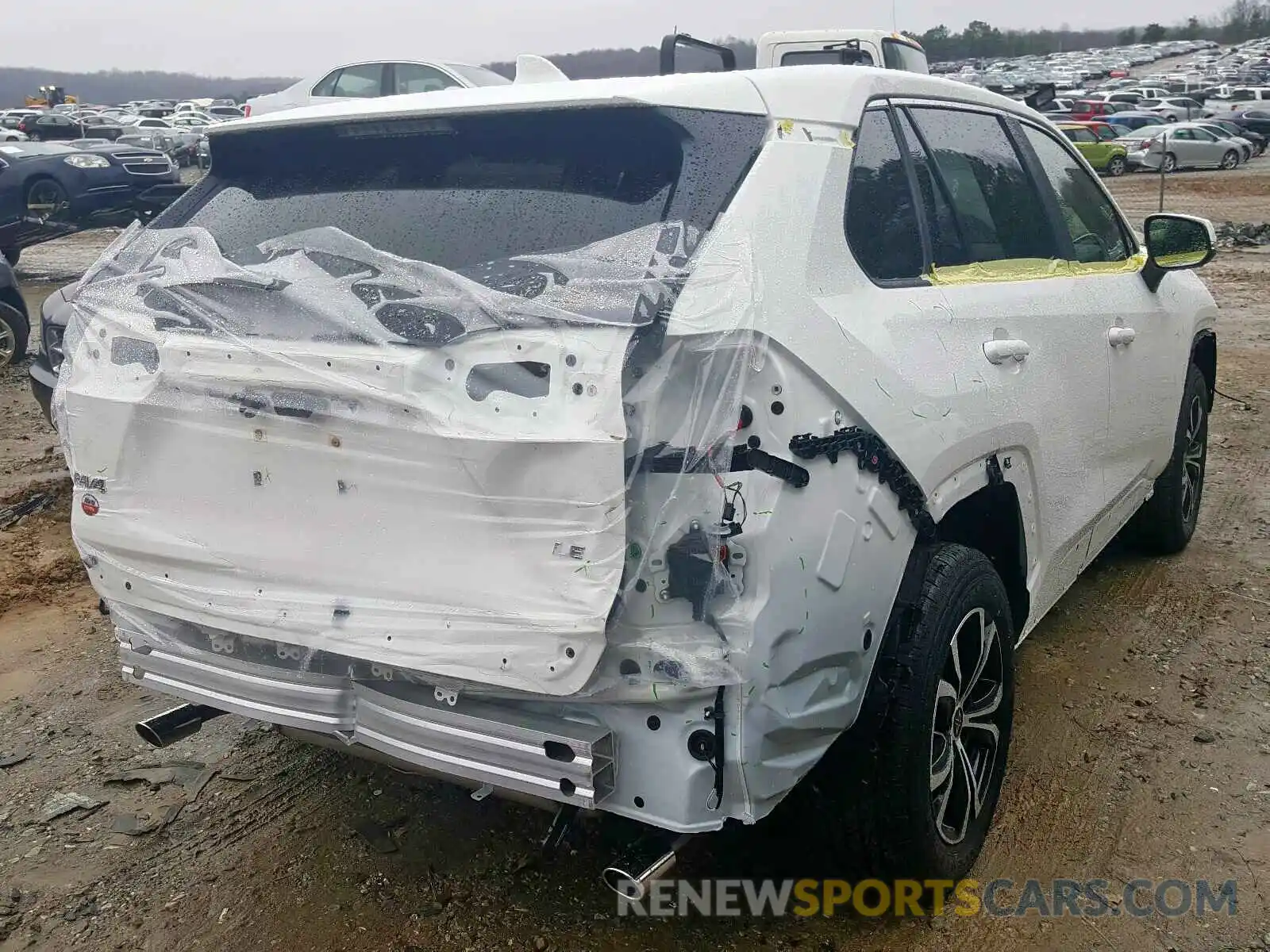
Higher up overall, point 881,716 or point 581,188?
point 581,188

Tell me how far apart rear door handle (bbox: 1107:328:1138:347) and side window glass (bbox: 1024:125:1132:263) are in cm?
26

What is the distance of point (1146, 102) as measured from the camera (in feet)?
139

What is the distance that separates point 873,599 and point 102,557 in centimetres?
180

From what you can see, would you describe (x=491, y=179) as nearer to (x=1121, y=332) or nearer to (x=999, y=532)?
(x=999, y=532)

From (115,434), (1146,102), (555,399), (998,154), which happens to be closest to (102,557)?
(115,434)

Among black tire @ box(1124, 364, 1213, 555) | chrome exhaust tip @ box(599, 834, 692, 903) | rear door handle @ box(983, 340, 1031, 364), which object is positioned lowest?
black tire @ box(1124, 364, 1213, 555)

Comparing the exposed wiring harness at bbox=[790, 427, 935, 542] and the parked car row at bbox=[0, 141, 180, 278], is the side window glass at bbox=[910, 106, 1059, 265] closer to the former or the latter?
the exposed wiring harness at bbox=[790, 427, 935, 542]

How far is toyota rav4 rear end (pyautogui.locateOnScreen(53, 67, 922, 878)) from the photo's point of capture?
203 centimetres

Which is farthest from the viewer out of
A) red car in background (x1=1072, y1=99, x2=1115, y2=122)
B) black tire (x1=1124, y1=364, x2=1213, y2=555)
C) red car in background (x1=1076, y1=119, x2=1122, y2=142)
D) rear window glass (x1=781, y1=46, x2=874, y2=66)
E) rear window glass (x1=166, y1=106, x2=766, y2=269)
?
red car in background (x1=1072, y1=99, x2=1115, y2=122)

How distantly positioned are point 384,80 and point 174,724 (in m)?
11.5

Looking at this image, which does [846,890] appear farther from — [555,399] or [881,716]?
[555,399]

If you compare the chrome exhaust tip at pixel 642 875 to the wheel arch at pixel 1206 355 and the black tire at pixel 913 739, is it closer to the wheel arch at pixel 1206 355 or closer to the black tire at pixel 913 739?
the black tire at pixel 913 739

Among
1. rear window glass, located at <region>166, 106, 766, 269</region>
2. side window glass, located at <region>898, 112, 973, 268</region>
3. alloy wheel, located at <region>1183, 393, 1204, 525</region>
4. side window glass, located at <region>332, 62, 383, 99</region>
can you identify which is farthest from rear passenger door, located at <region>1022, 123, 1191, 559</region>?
side window glass, located at <region>332, 62, 383, 99</region>

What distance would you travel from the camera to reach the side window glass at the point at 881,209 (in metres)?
2.52
